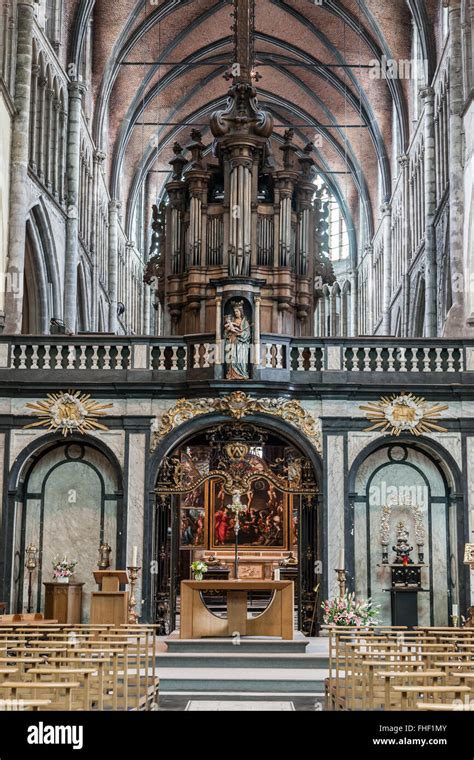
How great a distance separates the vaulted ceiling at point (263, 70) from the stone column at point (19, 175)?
6.41 metres

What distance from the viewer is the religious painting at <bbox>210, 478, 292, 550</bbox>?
29750 mm

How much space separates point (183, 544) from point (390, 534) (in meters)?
8.76

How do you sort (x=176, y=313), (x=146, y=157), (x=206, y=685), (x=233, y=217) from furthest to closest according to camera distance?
(x=146, y=157) → (x=176, y=313) → (x=233, y=217) → (x=206, y=685)

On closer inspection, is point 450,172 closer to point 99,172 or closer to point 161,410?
point 161,410

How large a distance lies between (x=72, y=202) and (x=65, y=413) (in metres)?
13.6

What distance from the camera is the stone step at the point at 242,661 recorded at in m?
18.9

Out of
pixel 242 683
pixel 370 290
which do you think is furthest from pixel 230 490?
pixel 370 290

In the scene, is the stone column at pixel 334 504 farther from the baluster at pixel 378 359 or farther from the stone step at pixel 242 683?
the stone step at pixel 242 683

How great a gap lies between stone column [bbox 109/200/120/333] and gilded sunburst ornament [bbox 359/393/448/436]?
22.7 metres

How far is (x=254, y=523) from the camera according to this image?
30.1m

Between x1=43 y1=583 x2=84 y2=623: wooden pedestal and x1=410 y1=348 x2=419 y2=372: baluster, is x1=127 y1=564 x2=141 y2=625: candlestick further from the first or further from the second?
x1=410 y1=348 x2=419 y2=372: baluster

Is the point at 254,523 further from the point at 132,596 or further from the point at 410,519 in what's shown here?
the point at 132,596
